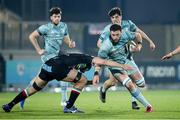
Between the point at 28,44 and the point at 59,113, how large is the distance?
527 inches

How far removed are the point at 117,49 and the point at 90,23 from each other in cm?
1374

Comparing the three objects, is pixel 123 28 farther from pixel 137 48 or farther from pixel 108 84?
pixel 108 84

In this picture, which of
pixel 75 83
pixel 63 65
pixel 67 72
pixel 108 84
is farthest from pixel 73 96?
pixel 108 84

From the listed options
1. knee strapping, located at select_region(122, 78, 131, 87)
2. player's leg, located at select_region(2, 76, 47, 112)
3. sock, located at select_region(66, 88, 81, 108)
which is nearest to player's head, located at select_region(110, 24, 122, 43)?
knee strapping, located at select_region(122, 78, 131, 87)

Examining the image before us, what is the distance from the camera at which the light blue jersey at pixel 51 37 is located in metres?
14.3

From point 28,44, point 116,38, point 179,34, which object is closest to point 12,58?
point 28,44

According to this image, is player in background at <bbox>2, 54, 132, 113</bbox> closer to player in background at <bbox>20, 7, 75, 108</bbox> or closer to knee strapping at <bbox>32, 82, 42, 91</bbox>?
knee strapping at <bbox>32, 82, 42, 91</bbox>

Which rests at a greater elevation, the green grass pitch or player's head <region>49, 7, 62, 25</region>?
player's head <region>49, 7, 62, 25</region>

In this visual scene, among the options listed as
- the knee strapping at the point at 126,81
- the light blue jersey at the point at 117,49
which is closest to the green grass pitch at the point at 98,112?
the knee strapping at the point at 126,81

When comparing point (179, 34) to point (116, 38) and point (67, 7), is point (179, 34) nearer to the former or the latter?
point (67, 7)

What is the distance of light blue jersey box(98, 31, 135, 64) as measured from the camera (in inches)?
509

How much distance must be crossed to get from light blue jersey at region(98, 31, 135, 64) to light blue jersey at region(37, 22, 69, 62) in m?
1.49

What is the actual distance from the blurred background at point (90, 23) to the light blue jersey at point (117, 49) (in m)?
12.0

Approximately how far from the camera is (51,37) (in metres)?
14.4
